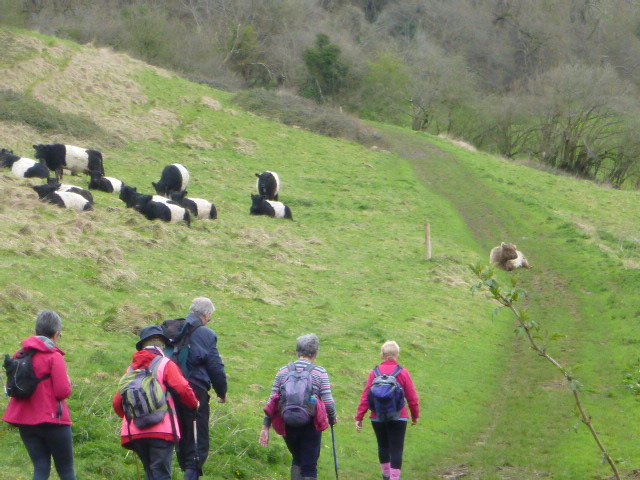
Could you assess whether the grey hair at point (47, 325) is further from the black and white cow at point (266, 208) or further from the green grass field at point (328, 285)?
the black and white cow at point (266, 208)

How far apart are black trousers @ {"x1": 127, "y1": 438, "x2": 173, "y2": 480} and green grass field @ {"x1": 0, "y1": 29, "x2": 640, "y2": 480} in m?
1.65

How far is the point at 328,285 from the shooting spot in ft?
73.3

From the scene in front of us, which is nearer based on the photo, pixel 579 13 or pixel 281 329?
pixel 281 329

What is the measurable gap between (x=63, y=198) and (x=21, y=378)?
52.1 ft

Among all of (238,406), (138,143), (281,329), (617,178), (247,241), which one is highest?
(238,406)

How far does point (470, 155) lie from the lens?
167 feet

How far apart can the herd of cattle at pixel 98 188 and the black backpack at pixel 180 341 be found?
1474cm

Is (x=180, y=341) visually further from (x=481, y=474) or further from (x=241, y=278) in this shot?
(x=241, y=278)

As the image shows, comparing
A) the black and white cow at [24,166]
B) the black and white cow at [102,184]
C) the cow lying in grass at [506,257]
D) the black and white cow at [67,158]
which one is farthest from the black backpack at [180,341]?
the cow lying in grass at [506,257]

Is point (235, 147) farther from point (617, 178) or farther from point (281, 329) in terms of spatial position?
point (617, 178)

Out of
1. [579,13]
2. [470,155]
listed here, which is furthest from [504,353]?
[579,13]

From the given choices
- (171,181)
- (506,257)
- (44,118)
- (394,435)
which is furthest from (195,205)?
(394,435)

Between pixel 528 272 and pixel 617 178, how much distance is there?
37.5 m

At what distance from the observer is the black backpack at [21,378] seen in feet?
23.7
